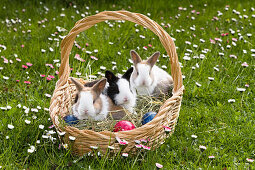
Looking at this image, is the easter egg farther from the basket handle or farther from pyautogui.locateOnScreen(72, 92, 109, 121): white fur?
the basket handle

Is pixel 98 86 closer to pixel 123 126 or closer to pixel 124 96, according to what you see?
pixel 124 96

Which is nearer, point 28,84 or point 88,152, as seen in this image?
point 88,152

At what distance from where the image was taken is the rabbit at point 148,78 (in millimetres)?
4227

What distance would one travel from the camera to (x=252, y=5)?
313 inches

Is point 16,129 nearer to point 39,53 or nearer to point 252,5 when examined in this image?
point 39,53

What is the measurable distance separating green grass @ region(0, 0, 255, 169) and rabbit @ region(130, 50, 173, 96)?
1.28 feet

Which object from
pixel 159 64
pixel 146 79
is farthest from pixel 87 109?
pixel 159 64

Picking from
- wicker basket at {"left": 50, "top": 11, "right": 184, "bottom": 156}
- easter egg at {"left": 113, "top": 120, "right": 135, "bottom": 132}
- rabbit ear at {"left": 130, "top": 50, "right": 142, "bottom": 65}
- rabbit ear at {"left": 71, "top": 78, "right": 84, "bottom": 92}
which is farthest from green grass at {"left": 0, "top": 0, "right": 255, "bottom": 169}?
rabbit ear at {"left": 130, "top": 50, "right": 142, "bottom": 65}

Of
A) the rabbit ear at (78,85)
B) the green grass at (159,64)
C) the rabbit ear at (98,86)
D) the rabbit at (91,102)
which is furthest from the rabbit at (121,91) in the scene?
the green grass at (159,64)

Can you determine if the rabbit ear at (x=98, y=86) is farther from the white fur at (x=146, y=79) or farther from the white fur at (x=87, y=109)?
the white fur at (x=146, y=79)

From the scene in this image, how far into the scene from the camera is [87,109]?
141 inches

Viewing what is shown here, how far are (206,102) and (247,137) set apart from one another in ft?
3.28

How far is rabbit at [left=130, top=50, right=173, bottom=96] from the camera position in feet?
13.9

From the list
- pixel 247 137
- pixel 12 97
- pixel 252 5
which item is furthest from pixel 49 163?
pixel 252 5
